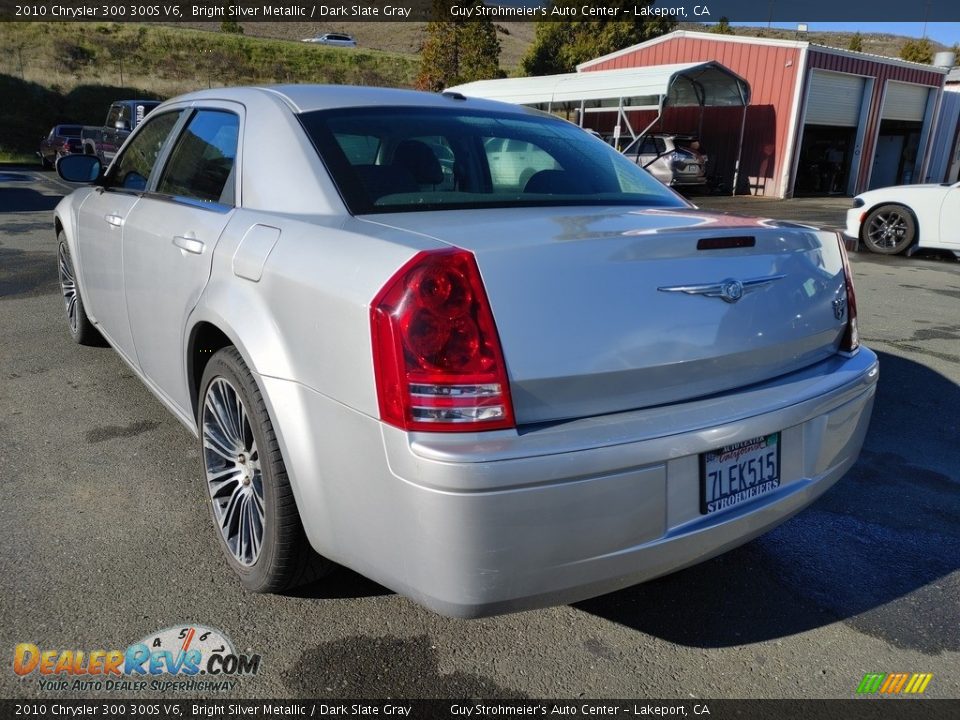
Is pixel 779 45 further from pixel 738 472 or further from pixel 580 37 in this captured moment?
pixel 738 472

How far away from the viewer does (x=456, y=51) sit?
3294cm

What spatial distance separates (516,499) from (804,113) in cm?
2173

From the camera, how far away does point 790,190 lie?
21.0 metres

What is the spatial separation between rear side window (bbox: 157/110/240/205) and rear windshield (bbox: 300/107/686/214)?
0.41 metres

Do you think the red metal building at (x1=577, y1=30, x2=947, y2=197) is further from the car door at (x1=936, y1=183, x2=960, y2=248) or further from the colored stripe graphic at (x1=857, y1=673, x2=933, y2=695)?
the colored stripe graphic at (x1=857, y1=673, x2=933, y2=695)

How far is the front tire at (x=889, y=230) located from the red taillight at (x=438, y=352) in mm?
10285

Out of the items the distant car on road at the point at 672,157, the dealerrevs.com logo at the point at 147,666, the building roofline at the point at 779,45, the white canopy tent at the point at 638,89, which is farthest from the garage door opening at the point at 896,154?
the dealerrevs.com logo at the point at 147,666

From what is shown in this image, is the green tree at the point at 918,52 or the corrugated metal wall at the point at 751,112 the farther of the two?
the green tree at the point at 918,52

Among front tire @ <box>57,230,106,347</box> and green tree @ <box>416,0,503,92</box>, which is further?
green tree @ <box>416,0,503,92</box>

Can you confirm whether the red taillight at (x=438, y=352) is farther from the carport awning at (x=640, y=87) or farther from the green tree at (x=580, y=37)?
the green tree at (x=580, y=37)

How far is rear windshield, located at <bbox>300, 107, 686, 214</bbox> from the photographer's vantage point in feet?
7.83

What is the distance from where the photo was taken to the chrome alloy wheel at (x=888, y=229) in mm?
10203

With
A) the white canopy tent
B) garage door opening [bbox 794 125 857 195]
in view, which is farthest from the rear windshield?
garage door opening [bbox 794 125 857 195]

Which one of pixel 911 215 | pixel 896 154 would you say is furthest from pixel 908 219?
pixel 896 154
